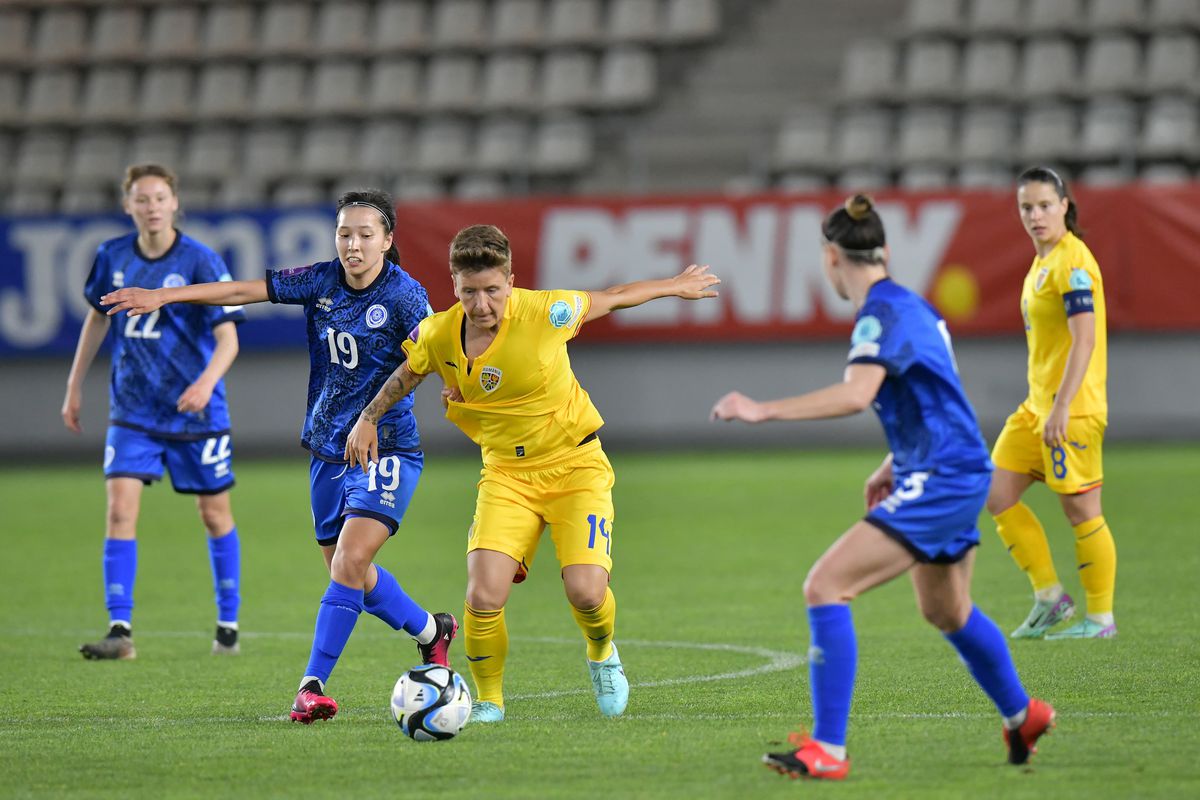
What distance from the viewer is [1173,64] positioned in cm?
2039

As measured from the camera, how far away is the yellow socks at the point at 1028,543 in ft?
27.3

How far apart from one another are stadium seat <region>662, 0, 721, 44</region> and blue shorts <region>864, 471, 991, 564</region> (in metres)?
18.2

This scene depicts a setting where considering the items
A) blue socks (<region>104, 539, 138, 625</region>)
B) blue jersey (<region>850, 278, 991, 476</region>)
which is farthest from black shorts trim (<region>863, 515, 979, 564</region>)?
blue socks (<region>104, 539, 138, 625</region>)

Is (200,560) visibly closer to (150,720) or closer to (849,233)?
(150,720)

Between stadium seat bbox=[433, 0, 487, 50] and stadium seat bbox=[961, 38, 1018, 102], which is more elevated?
stadium seat bbox=[433, 0, 487, 50]

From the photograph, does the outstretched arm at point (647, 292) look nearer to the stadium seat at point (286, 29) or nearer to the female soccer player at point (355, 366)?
the female soccer player at point (355, 366)

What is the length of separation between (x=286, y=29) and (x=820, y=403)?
20.4 metres

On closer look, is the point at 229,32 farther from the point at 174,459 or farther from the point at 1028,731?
the point at 1028,731

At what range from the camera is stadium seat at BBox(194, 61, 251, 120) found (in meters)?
23.4

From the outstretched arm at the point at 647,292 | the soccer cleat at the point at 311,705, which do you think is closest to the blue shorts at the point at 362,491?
the soccer cleat at the point at 311,705

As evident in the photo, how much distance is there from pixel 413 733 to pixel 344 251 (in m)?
1.99

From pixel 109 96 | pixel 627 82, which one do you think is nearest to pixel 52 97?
pixel 109 96

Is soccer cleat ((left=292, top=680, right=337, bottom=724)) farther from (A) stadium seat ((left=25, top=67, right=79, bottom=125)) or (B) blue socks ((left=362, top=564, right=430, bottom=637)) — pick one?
(A) stadium seat ((left=25, top=67, right=79, bottom=125))

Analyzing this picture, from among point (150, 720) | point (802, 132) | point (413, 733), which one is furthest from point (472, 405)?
point (802, 132)
